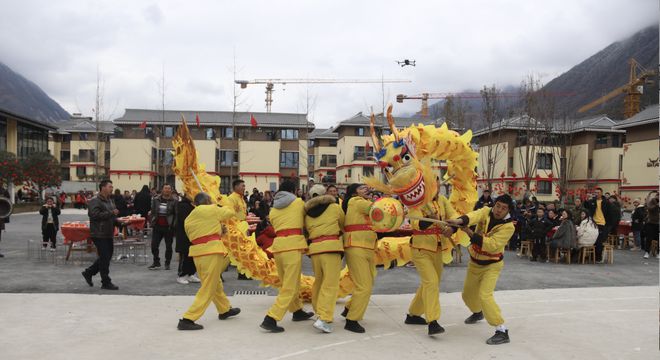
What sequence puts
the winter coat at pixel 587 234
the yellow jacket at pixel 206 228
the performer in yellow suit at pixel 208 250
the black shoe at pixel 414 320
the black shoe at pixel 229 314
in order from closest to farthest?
the performer in yellow suit at pixel 208 250, the yellow jacket at pixel 206 228, the black shoe at pixel 414 320, the black shoe at pixel 229 314, the winter coat at pixel 587 234

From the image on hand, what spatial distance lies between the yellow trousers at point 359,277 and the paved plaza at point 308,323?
277 millimetres

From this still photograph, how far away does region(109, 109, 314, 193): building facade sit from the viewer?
122 feet

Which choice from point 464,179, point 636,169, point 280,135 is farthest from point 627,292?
point 280,135

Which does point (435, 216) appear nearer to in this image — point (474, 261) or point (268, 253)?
point (474, 261)

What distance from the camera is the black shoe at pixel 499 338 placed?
17.3 ft

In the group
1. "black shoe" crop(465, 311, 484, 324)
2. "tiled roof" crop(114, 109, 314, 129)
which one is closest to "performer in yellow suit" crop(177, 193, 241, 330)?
"black shoe" crop(465, 311, 484, 324)

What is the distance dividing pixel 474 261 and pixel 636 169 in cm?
2398

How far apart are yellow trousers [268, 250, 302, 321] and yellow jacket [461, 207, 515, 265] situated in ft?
6.63

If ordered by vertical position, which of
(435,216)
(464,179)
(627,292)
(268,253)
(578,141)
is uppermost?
(578,141)

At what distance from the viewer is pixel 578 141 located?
114ft

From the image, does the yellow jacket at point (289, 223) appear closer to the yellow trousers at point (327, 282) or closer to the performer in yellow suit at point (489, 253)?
the yellow trousers at point (327, 282)

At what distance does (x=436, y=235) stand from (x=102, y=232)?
Answer: 5232 millimetres

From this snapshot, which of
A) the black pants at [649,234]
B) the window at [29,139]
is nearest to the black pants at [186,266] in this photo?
the black pants at [649,234]

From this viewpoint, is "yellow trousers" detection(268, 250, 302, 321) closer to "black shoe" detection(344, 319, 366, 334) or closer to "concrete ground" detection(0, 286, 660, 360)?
"concrete ground" detection(0, 286, 660, 360)
